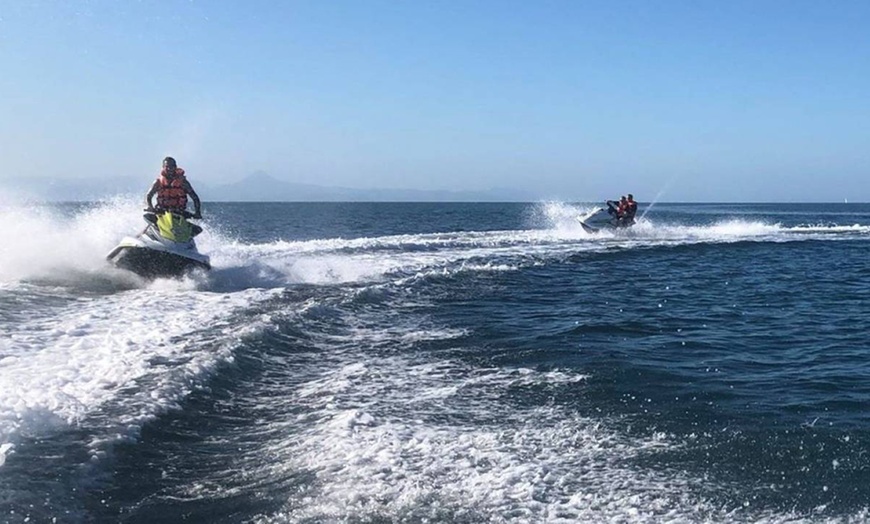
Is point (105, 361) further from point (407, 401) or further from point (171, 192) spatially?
point (171, 192)

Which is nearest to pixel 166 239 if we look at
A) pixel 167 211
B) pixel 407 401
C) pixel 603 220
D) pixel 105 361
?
pixel 167 211

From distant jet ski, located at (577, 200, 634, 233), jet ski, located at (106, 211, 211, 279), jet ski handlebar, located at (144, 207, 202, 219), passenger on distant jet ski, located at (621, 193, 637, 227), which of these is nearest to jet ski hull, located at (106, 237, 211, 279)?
jet ski, located at (106, 211, 211, 279)

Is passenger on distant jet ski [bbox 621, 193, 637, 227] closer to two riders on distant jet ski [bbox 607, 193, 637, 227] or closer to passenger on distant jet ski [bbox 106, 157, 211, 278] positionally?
two riders on distant jet ski [bbox 607, 193, 637, 227]

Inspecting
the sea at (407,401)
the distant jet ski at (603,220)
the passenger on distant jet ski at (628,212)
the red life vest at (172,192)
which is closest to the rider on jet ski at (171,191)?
the red life vest at (172,192)

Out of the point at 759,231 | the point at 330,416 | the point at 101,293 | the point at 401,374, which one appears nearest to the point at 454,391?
the point at 401,374

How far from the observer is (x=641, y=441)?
21.7ft

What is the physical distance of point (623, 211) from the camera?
37125 mm

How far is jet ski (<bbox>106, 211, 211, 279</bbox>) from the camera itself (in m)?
14.9

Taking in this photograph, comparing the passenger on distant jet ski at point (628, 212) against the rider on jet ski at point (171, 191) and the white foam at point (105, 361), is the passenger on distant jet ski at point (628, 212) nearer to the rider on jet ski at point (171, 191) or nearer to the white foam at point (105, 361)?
the rider on jet ski at point (171, 191)

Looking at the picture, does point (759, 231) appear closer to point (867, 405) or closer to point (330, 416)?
point (867, 405)

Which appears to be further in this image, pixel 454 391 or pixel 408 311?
pixel 408 311

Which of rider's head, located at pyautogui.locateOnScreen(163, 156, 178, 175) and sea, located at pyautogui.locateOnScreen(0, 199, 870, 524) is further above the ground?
rider's head, located at pyautogui.locateOnScreen(163, 156, 178, 175)

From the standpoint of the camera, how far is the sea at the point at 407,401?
5203mm

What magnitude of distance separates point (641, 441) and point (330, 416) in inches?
111
